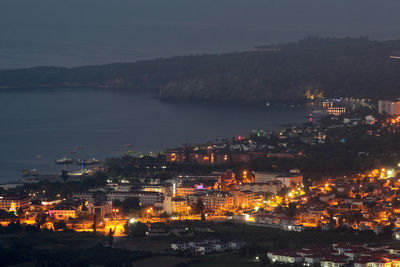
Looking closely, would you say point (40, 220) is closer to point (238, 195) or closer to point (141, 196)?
point (141, 196)

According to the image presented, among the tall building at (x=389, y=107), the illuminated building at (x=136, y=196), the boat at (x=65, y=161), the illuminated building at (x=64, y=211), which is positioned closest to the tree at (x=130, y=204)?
the illuminated building at (x=136, y=196)

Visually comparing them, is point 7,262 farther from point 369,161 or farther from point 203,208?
point 369,161

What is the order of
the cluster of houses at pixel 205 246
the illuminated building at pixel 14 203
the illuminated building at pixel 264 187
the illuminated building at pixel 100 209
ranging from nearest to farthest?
1. the cluster of houses at pixel 205 246
2. the illuminated building at pixel 100 209
3. the illuminated building at pixel 14 203
4. the illuminated building at pixel 264 187

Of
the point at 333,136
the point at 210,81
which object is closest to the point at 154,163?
the point at 333,136

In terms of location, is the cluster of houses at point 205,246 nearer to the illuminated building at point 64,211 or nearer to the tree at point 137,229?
the tree at point 137,229

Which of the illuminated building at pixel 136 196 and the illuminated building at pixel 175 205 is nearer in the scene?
the illuminated building at pixel 175 205

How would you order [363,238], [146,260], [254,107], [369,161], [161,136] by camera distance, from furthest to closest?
[254,107]
[161,136]
[369,161]
[363,238]
[146,260]

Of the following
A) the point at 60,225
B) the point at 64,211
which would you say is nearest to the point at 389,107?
the point at 64,211
